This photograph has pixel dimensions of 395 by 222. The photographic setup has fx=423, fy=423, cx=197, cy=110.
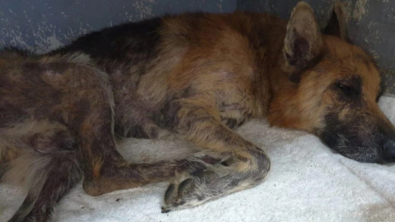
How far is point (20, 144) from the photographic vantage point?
2.56m

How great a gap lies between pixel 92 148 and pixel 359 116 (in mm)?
1613

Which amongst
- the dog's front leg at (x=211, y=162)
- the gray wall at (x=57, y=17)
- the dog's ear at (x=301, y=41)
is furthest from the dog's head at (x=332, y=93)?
the gray wall at (x=57, y=17)

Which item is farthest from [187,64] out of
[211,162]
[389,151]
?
[389,151]

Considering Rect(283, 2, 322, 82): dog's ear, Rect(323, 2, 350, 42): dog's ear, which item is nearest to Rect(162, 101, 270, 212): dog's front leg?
Rect(283, 2, 322, 82): dog's ear

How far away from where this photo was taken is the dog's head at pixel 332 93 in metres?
2.46

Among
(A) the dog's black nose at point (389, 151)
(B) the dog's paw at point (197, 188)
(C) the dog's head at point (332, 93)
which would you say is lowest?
(B) the dog's paw at point (197, 188)

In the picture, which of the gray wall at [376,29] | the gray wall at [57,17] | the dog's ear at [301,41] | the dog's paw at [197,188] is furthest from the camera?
the gray wall at [57,17]

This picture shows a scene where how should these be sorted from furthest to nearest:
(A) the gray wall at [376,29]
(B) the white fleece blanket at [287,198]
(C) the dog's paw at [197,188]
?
(A) the gray wall at [376,29] → (C) the dog's paw at [197,188] → (B) the white fleece blanket at [287,198]

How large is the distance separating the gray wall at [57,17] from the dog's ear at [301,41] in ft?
5.22

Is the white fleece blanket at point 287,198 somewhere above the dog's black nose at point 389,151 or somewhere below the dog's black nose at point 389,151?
below

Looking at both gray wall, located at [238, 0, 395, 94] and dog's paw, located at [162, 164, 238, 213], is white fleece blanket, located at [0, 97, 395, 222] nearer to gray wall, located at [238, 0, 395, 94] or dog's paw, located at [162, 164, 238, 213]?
dog's paw, located at [162, 164, 238, 213]

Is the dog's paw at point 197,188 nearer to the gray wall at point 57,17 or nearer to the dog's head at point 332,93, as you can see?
the dog's head at point 332,93

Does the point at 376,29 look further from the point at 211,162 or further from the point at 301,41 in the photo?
the point at 211,162

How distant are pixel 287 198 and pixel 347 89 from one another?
0.84 m
